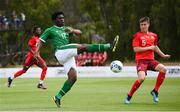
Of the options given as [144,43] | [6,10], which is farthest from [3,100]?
[6,10]

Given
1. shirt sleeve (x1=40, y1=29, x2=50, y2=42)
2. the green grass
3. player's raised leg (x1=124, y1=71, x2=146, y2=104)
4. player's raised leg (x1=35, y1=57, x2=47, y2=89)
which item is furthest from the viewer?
player's raised leg (x1=35, y1=57, x2=47, y2=89)

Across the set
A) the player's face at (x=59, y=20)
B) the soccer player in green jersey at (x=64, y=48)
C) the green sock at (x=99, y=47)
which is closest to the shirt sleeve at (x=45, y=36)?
the soccer player in green jersey at (x=64, y=48)

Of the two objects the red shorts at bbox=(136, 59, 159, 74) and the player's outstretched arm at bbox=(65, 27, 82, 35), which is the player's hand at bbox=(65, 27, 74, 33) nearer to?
the player's outstretched arm at bbox=(65, 27, 82, 35)

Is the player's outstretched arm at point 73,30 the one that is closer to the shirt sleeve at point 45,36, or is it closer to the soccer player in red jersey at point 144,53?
the shirt sleeve at point 45,36

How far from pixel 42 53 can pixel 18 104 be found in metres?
30.9

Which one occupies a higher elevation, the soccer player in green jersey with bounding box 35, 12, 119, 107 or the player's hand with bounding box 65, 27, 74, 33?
the player's hand with bounding box 65, 27, 74, 33

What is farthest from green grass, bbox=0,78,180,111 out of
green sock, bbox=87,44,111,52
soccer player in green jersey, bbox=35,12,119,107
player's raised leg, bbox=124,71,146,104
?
green sock, bbox=87,44,111,52

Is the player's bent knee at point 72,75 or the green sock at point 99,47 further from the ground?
the green sock at point 99,47

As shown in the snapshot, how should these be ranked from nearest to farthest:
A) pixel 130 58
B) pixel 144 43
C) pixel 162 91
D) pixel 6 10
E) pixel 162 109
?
pixel 162 109 < pixel 144 43 < pixel 162 91 < pixel 130 58 < pixel 6 10

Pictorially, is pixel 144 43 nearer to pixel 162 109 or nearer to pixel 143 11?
pixel 162 109

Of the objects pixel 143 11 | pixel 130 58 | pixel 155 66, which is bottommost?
pixel 130 58

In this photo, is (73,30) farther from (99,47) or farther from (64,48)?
(99,47)

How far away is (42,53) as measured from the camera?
48156 millimetres

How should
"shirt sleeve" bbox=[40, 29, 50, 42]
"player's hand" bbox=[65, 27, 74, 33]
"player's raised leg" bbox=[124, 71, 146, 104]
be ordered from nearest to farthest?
"player's hand" bbox=[65, 27, 74, 33] < "shirt sleeve" bbox=[40, 29, 50, 42] < "player's raised leg" bbox=[124, 71, 146, 104]
